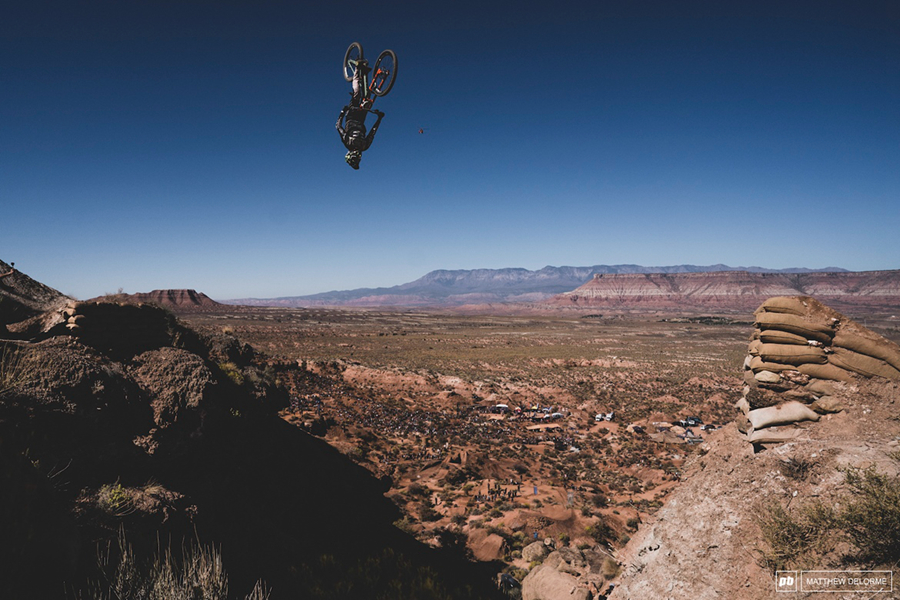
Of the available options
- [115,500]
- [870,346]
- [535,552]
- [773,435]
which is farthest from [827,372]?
[115,500]

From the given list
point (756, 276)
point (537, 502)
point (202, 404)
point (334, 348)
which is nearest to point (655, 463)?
point (537, 502)

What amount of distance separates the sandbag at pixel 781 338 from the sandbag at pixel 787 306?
345mm

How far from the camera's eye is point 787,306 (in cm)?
597

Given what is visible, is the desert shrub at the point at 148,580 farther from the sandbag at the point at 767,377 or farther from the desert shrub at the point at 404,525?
the sandbag at the point at 767,377

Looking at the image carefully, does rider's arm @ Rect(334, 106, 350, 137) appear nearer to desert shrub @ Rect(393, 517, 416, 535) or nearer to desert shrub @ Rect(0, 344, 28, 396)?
desert shrub @ Rect(0, 344, 28, 396)

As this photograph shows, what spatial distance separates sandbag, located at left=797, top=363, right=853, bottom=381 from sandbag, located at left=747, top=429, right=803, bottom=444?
905mm

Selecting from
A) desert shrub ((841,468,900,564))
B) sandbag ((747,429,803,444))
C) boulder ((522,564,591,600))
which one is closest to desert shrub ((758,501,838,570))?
desert shrub ((841,468,900,564))

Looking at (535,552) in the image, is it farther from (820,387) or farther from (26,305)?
(26,305)

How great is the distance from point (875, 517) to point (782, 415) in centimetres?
212

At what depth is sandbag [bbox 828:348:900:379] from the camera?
5199 millimetres

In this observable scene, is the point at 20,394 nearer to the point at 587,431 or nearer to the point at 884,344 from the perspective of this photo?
the point at 884,344

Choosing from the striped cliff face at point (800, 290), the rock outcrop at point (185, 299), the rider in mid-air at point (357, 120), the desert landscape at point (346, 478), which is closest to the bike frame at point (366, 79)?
the rider in mid-air at point (357, 120)

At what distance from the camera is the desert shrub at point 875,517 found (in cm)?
357

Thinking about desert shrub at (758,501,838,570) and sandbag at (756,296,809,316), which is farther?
sandbag at (756,296,809,316)
